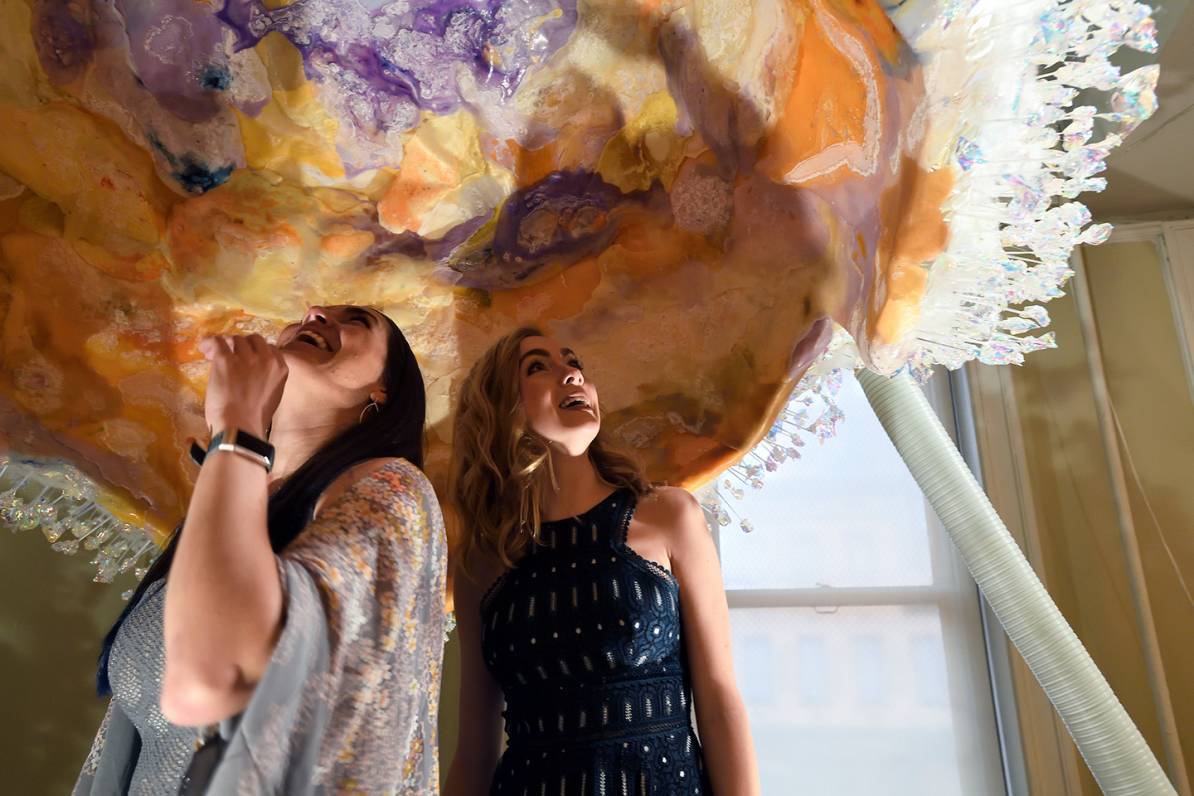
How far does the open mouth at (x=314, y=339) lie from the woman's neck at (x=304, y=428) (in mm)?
65

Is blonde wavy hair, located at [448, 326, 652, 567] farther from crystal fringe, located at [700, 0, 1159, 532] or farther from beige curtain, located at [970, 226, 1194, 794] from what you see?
beige curtain, located at [970, 226, 1194, 794]

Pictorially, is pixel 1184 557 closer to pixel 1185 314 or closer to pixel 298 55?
pixel 1185 314

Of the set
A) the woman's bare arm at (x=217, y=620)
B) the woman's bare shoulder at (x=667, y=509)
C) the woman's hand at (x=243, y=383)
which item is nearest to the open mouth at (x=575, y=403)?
the woman's bare shoulder at (x=667, y=509)

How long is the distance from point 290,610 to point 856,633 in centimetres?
149

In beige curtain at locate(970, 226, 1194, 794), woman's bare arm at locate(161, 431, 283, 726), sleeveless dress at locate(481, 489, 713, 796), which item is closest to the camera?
woman's bare arm at locate(161, 431, 283, 726)

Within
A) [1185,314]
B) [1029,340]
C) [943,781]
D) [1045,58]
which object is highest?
[1185,314]

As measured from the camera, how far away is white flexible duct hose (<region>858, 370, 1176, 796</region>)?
3.36 feet

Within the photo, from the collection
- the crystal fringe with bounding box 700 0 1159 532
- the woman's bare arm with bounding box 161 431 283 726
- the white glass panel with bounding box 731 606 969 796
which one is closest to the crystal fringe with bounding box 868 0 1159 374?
the crystal fringe with bounding box 700 0 1159 532

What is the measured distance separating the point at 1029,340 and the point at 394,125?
750mm

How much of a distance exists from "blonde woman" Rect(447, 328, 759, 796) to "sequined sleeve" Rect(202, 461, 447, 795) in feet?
0.87

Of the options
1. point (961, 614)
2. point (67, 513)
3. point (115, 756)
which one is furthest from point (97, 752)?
point (961, 614)

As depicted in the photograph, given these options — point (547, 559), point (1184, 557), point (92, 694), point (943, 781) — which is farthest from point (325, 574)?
point (1184, 557)

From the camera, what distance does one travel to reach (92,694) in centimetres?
161

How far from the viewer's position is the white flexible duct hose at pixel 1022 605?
3.36 feet
